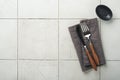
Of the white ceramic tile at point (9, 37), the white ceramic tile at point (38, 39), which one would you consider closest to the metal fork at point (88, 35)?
the white ceramic tile at point (38, 39)

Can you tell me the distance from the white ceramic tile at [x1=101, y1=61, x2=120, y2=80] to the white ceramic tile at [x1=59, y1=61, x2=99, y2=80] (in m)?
0.04

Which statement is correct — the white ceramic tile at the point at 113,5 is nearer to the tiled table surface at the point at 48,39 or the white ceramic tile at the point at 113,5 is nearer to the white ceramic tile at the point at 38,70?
the tiled table surface at the point at 48,39

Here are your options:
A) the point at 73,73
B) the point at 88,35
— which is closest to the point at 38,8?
the point at 88,35

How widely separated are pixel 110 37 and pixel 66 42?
0.27 meters

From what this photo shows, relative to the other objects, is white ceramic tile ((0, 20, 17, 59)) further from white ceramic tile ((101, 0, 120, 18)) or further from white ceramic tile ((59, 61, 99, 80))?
white ceramic tile ((101, 0, 120, 18))

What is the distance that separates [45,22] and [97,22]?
1.04 ft

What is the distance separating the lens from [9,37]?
1219 mm

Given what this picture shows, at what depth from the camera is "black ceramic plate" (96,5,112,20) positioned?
119cm

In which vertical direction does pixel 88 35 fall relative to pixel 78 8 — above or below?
below

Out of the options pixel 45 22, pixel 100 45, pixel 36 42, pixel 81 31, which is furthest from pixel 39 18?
pixel 100 45

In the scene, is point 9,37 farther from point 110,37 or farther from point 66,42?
point 110,37

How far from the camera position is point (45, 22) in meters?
1.21

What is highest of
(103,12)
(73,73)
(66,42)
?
(103,12)

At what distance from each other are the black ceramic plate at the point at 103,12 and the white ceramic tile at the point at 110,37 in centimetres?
4
